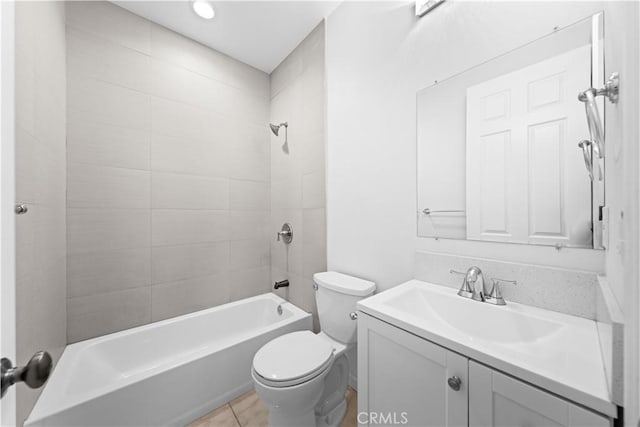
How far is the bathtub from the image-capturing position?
3.67 feet

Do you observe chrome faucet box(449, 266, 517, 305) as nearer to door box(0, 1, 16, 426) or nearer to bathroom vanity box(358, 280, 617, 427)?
bathroom vanity box(358, 280, 617, 427)

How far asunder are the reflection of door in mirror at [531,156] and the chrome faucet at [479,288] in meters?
0.16

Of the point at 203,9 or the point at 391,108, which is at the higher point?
the point at 203,9

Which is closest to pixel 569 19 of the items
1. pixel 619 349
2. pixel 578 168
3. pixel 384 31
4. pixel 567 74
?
pixel 567 74

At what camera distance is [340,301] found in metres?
1.41

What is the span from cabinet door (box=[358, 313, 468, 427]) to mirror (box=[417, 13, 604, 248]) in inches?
21.8

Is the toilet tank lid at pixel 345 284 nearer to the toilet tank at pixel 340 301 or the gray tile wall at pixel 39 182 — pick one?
the toilet tank at pixel 340 301

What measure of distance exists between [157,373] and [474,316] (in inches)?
60.7

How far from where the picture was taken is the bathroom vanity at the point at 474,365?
543mm

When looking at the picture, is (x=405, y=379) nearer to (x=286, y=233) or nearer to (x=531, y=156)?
(x=531, y=156)

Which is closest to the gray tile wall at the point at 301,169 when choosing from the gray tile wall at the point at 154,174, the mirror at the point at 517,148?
the gray tile wall at the point at 154,174

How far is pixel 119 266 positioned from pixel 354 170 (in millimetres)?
1715

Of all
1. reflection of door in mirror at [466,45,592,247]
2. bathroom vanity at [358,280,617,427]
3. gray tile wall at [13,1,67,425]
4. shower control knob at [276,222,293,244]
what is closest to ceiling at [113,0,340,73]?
gray tile wall at [13,1,67,425]

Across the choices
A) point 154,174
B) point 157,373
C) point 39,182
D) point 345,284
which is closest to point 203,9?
point 154,174
